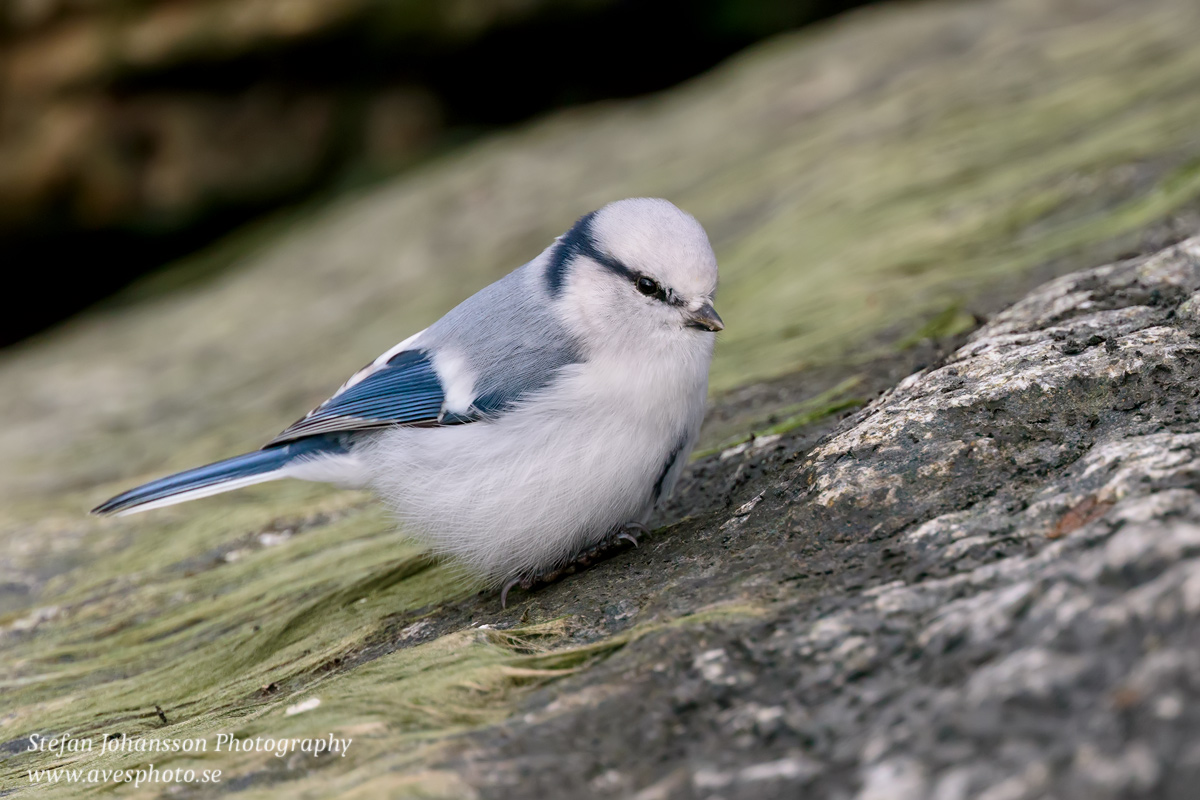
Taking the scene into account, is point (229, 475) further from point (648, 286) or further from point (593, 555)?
point (648, 286)

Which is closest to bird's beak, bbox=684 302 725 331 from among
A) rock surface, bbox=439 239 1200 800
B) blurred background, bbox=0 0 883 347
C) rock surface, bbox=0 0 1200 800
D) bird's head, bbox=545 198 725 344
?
bird's head, bbox=545 198 725 344

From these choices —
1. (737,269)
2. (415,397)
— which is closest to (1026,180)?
(737,269)

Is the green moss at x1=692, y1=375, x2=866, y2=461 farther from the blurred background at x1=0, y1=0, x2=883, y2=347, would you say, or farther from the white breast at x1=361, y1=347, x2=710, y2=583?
the blurred background at x1=0, y1=0, x2=883, y2=347

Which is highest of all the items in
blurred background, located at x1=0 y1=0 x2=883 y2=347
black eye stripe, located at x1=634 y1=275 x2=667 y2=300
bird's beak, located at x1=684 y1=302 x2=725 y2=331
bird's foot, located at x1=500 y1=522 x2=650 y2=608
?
blurred background, located at x1=0 y1=0 x2=883 y2=347

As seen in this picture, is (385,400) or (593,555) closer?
(593,555)

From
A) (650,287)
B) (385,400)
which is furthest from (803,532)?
(385,400)

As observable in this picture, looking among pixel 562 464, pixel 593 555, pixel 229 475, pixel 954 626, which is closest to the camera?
pixel 954 626
